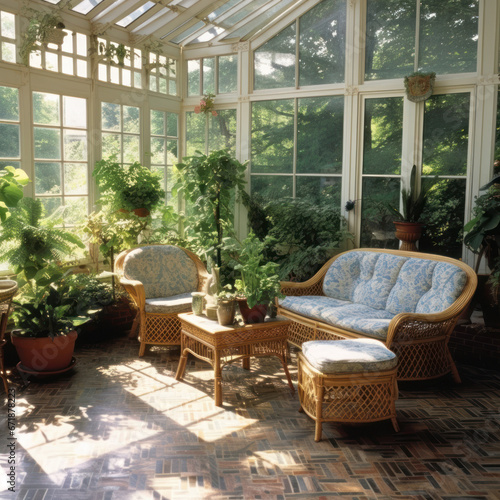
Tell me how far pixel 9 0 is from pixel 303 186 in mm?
3967

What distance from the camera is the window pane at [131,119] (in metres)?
7.21

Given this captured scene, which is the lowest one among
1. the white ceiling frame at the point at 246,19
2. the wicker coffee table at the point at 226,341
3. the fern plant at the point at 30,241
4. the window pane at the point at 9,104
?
the wicker coffee table at the point at 226,341

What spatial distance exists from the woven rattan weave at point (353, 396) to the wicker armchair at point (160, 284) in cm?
188

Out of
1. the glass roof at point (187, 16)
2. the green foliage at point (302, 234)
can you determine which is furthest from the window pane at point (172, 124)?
the green foliage at point (302, 234)

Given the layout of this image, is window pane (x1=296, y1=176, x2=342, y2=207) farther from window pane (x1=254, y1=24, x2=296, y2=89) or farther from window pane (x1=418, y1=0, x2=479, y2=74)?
window pane (x1=418, y1=0, x2=479, y2=74)

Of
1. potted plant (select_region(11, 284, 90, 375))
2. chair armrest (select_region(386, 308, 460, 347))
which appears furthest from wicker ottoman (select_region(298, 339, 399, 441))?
potted plant (select_region(11, 284, 90, 375))

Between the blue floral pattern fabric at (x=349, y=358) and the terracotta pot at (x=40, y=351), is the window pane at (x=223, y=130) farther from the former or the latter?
the blue floral pattern fabric at (x=349, y=358)

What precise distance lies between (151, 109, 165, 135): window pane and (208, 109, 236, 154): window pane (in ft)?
2.29

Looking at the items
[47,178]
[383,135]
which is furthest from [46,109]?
[383,135]

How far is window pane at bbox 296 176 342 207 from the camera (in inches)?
284

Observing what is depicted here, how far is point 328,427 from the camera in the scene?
4117mm

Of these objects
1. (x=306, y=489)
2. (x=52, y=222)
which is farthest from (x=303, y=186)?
(x=306, y=489)

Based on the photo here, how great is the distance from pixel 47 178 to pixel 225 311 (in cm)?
288

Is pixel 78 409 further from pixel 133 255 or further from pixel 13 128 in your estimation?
pixel 13 128
